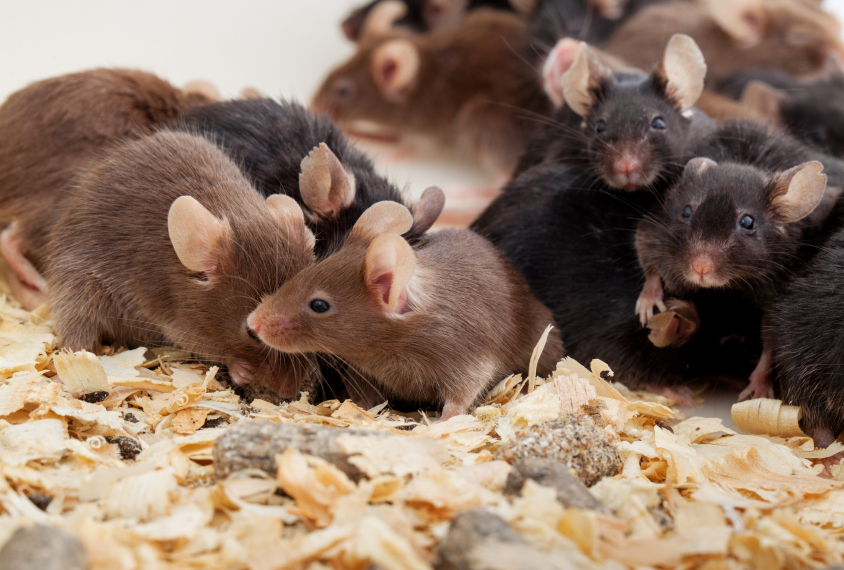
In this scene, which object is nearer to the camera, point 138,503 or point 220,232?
point 138,503

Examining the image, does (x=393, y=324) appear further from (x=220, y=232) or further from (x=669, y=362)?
(x=669, y=362)

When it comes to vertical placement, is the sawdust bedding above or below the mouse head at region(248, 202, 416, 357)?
below

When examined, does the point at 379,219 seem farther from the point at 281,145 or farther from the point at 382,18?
the point at 382,18

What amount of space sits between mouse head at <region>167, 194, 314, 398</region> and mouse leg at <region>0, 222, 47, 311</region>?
1.11 meters

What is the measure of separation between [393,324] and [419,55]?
3.65 meters

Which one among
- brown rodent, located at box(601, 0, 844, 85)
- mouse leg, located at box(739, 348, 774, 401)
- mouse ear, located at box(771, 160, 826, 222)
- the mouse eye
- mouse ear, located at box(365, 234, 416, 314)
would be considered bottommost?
mouse leg, located at box(739, 348, 774, 401)

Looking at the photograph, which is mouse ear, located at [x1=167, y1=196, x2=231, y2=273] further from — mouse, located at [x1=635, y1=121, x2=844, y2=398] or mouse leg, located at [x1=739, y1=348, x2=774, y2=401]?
mouse leg, located at [x1=739, y1=348, x2=774, y2=401]

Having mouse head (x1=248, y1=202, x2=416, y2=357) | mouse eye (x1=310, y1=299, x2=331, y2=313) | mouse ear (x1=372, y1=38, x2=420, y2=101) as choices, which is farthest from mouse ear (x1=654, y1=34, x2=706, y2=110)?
mouse ear (x1=372, y1=38, x2=420, y2=101)

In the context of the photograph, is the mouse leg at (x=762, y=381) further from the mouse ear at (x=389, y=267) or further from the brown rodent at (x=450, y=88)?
the brown rodent at (x=450, y=88)

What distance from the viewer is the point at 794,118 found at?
4.45 meters

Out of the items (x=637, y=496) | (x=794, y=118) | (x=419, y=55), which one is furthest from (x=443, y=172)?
(x=637, y=496)

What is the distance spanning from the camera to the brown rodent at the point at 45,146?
3430 mm

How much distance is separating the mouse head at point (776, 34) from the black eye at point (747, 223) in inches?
119

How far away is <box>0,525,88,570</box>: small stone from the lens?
1.62m
